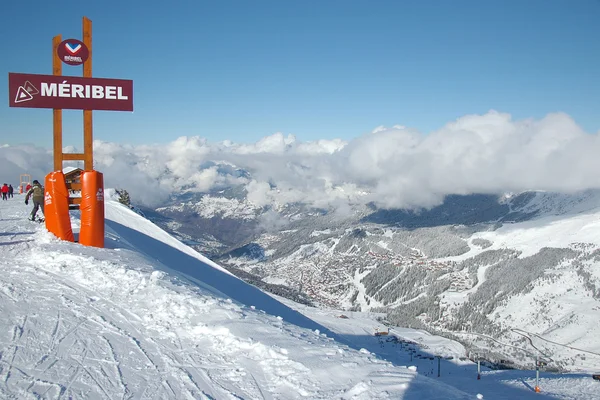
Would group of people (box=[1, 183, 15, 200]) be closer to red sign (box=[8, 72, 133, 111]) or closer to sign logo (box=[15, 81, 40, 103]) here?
sign logo (box=[15, 81, 40, 103])

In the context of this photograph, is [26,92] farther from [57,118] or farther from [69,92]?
[69,92]

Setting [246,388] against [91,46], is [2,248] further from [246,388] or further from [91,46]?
[246,388]

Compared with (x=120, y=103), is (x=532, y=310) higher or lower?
lower

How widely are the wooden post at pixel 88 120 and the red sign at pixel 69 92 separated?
455 mm

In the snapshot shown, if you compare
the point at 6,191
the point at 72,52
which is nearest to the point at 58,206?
the point at 72,52

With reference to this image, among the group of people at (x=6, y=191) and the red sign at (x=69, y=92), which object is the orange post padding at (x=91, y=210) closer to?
the red sign at (x=69, y=92)

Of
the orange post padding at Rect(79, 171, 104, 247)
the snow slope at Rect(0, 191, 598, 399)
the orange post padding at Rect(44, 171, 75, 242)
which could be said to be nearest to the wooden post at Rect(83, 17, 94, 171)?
the orange post padding at Rect(79, 171, 104, 247)

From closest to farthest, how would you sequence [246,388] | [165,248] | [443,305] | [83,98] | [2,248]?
[246,388]
[2,248]
[83,98]
[165,248]
[443,305]

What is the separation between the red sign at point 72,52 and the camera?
1645 cm

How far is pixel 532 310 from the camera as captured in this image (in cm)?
16300

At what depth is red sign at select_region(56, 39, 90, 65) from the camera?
1645 centimetres

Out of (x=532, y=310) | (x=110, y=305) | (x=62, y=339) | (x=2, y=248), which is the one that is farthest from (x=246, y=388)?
(x=532, y=310)

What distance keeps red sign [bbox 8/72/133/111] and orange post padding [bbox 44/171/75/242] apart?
3025mm

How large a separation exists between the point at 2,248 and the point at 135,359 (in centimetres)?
1041
